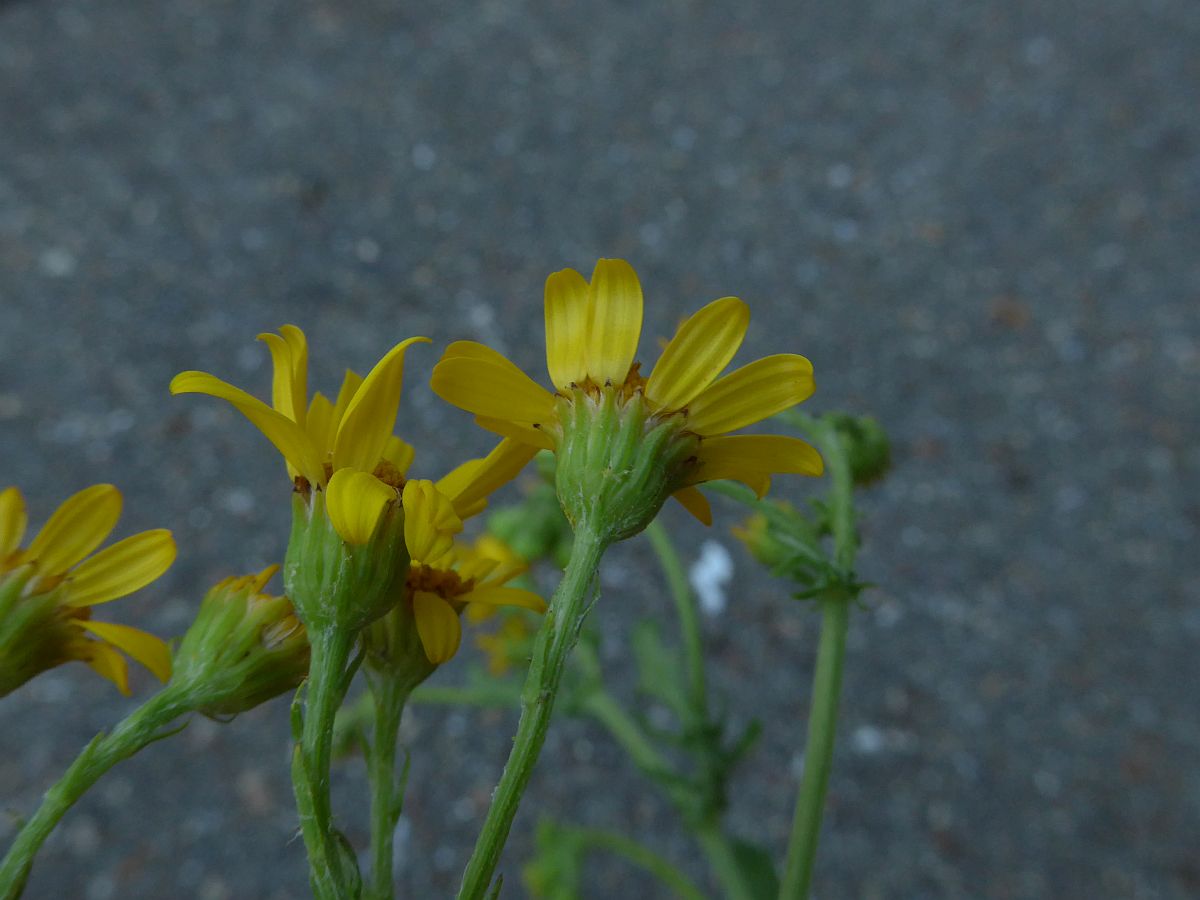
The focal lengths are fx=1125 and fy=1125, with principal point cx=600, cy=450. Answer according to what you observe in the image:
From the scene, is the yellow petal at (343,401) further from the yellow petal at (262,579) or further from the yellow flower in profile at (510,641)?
the yellow flower in profile at (510,641)

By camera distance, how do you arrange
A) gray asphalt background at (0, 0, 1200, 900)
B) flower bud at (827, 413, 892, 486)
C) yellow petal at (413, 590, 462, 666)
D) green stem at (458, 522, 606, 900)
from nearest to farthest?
green stem at (458, 522, 606, 900), yellow petal at (413, 590, 462, 666), flower bud at (827, 413, 892, 486), gray asphalt background at (0, 0, 1200, 900)

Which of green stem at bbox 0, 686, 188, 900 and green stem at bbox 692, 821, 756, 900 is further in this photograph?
green stem at bbox 692, 821, 756, 900

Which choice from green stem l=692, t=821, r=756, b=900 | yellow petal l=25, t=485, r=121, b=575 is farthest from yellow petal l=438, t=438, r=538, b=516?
green stem l=692, t=821, r=756, b=900

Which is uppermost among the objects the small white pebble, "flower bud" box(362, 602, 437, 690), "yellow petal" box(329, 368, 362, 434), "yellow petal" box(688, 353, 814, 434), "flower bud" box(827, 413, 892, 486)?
the small white pebble

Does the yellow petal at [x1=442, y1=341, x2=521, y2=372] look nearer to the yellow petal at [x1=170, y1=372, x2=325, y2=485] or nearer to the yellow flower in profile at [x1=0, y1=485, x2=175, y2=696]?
the yellow petal at [x1=170, y1=372, x2=325, y2=485]

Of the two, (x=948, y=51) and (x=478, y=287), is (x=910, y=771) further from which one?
(x=948, y=51)

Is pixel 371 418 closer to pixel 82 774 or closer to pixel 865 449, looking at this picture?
pixel 82 774
